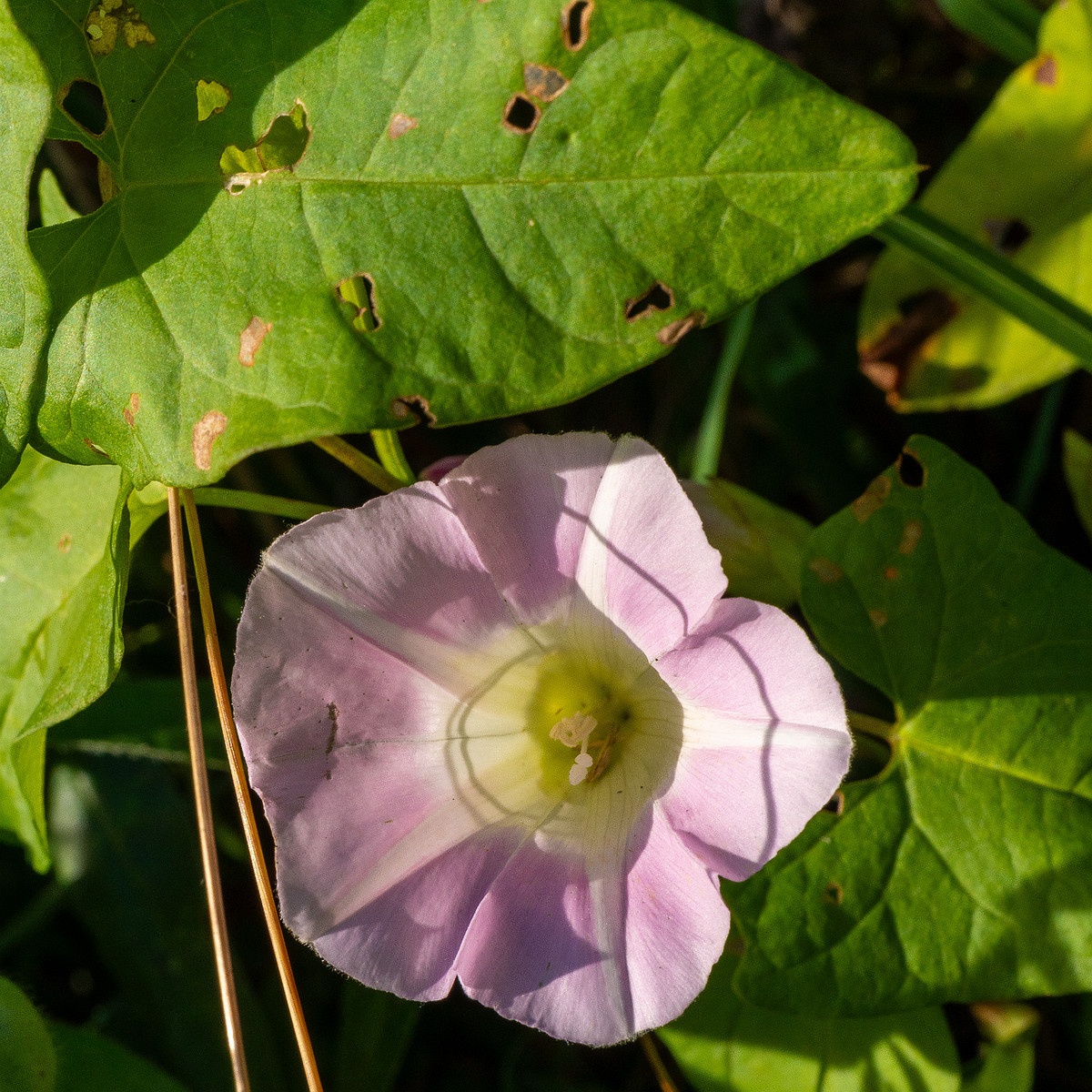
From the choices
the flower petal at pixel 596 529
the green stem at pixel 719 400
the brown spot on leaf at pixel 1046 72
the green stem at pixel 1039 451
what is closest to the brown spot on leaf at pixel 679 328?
the flower petal at pixel 596 529

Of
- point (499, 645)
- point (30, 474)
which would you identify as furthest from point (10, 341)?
point (499, 645)

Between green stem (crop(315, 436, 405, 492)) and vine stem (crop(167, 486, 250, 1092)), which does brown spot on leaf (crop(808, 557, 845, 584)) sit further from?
vine stem (crop(167, 486, 250, 1092))

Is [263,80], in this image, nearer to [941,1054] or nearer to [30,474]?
[30,474]

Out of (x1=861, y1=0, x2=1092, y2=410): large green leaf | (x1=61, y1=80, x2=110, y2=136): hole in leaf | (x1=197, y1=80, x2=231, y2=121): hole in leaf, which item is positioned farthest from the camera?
(x1=61, y1=80, x2=110, y2=136): hole in leaf

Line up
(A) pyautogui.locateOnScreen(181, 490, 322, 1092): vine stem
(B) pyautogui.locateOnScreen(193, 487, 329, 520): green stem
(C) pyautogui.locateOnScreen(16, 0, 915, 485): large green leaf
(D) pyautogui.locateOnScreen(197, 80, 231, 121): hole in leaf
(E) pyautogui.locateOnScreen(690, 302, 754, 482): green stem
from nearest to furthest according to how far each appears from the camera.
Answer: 1. (C) pyautogui.locateOnScreen(16, 0, 915, 485): large green leaf
2. (D) pyautogui.locateOnScreen(197, 80, 231, 121): hole in leaf
3. (A) pyautogui.locateOnScreen(181, 490, 322, 1092): vine stem
4. (B) pyautogui.locateOnScreen(193, 487, 329, 520): green stem
5. (E) pyautogui.locateOnScreen(690, 302, 754, 482): green stem

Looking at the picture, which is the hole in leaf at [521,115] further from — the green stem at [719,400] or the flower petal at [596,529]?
the green stem at [719,400]

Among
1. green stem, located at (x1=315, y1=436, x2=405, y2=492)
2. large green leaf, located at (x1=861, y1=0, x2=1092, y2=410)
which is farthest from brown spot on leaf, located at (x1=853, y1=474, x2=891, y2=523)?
green stem, located at (x1=315, y1=436, x2=405, y2=492)

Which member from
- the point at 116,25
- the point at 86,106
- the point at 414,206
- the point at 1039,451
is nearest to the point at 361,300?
the point at 414,206
